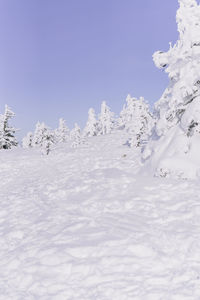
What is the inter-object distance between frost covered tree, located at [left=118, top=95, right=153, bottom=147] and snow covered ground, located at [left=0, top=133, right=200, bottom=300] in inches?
327

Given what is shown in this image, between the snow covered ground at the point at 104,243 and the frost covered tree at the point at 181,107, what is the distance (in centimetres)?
158

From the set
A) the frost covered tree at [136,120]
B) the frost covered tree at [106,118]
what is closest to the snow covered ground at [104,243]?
the frost covered tree at [136,120]

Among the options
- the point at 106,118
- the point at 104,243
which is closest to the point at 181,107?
the point at 104,243

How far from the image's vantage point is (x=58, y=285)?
5047mm

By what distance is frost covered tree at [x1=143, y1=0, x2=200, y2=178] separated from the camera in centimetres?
1242

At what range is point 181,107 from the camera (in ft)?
46.5

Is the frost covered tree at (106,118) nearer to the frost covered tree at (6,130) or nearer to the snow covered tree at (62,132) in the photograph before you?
the snow covered tree at (62,132)

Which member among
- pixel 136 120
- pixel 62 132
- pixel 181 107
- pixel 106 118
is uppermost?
pixel 106 118

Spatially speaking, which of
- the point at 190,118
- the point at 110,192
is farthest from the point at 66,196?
the point at 190,118

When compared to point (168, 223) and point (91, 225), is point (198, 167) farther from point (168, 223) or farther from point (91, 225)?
point (91, 225)

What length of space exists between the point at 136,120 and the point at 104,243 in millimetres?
34222

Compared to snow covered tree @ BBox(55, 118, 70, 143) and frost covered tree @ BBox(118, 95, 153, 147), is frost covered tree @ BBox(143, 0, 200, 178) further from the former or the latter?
snow covered tree @ BBox(55, 118, 70, 143)

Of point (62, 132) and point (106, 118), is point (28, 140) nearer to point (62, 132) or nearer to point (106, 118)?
point (62, 132)

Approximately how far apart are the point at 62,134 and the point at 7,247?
251 ft
